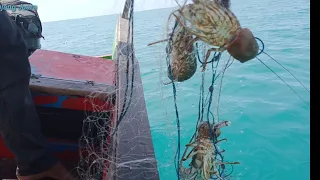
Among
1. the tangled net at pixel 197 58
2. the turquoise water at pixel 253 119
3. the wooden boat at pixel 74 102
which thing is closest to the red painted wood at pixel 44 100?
the wooden boat at pixel 74 102

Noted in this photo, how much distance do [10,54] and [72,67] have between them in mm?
1053

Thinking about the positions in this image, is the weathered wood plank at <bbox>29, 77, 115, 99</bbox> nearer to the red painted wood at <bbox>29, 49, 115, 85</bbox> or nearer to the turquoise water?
the red painted wood at <bbox>29, 49, 115, 85</bbox>

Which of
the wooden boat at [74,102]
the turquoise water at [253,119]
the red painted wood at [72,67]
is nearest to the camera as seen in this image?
the wooden boat at [74,102]

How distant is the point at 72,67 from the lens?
282cm

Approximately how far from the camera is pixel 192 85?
6.54m

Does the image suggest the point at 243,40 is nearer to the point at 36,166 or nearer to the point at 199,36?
the point at 199,36

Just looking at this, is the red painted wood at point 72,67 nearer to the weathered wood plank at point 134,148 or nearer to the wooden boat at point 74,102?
the wooden boat at point 74,102

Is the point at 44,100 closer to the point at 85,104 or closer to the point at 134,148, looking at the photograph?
the point at 85,104

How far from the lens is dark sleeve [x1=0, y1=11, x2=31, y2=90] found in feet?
5.71

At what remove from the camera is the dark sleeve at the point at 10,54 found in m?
1.74

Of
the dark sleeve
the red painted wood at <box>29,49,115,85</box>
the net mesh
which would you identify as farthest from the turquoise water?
the dark sleeve

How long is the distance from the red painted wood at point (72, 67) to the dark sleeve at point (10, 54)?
70 centimetres

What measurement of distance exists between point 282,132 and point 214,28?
4.55m

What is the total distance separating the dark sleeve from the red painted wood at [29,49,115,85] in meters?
0.70
